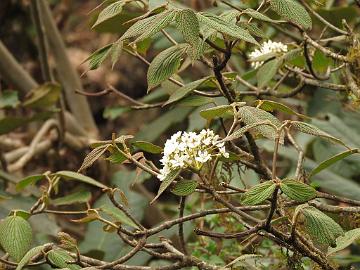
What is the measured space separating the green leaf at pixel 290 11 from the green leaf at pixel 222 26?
9 centimetres

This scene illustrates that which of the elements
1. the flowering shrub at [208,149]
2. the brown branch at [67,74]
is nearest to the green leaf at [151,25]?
the flowering shrub at [208,149]

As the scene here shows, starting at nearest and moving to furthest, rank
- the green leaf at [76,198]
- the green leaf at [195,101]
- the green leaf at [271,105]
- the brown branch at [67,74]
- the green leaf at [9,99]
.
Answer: the green leaf at [271,105]
the green leaf at [195,101]
the green leaf at [76,198]
the green leaf at [9,99]
the brown branch at [67,74]

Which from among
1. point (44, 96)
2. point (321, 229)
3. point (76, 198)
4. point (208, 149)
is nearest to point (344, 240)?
point (321, 229)

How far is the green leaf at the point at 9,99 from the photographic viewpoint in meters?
1.63

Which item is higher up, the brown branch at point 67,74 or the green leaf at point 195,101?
the green leaf at point 195,101

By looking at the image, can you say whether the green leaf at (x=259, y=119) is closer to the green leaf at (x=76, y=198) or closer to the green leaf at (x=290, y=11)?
the green leaf at (x=290, y=11)

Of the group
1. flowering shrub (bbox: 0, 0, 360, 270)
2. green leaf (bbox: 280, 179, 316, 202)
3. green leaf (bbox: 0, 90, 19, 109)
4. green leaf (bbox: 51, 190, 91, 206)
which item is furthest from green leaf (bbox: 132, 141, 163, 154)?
green leaf (bbox: 0, 90, 19, 109)

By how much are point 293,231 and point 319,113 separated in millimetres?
1046

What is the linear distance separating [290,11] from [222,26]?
0.12 meters

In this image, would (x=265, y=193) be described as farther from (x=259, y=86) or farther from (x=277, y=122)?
(x=259, y=86)

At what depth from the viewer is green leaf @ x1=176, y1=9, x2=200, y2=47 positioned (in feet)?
2.34

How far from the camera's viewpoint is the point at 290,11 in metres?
0.82

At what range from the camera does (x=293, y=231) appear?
738 mm

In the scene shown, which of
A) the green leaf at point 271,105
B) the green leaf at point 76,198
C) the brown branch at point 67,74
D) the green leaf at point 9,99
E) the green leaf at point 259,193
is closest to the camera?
the green leaf at point 259,193
